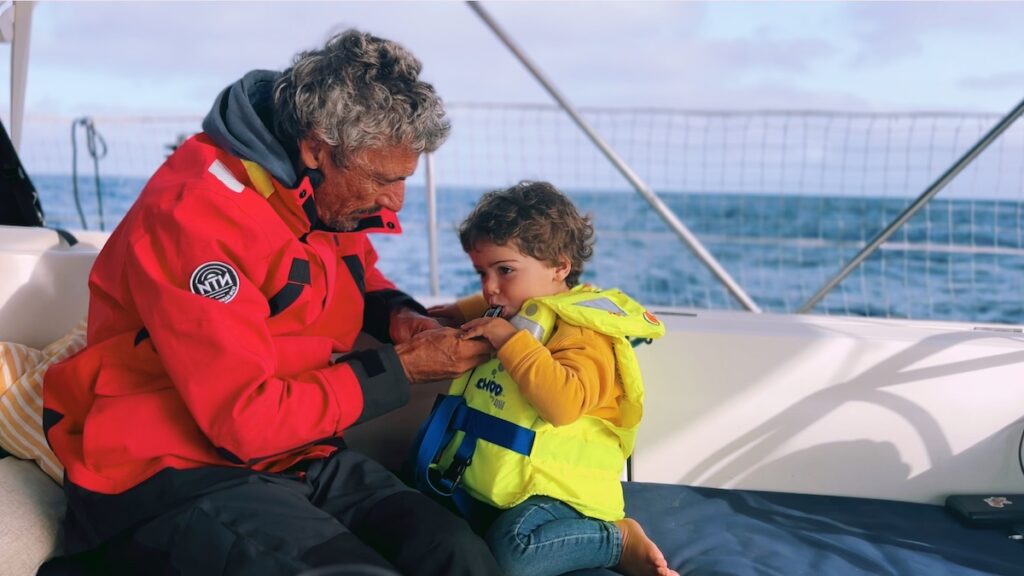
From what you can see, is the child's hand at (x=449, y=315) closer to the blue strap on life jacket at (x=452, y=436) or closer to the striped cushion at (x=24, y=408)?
the blue strap on life jacket at (x=452, y=436)

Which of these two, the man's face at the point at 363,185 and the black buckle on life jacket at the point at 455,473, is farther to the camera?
the black buckle on life jacket at the point at 455,473

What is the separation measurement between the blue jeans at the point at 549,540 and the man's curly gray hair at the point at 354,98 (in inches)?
26.3

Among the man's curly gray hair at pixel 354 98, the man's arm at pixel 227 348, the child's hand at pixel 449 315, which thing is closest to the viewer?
the man's arm at pixel 227 348

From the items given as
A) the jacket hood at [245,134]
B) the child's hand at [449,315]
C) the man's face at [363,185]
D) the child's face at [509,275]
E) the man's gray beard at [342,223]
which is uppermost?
the jacket hood at [245,134]

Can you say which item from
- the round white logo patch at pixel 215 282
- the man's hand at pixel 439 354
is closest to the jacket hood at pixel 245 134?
the round white logo patch at pixel 215 282

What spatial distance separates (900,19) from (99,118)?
22.7 meters

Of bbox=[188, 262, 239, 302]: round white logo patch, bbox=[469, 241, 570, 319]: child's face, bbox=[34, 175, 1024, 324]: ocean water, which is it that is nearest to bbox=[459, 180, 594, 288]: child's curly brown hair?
bbox=[469, 241, 570, 319]: child's face

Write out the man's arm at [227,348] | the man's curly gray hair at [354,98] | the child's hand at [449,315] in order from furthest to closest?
1. the child's hand at [449,315]
2. the man's curly gray hair at [354,98]
3. the man's arm at [227,348]

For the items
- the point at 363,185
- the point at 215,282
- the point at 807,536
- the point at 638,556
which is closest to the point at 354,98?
the point at 363,185

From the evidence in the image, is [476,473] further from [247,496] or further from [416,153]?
[416,153]

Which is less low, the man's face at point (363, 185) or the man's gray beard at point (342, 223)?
the man's face at point (363, 185)

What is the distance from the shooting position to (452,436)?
1838 millimetres

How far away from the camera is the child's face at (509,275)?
1.83 m

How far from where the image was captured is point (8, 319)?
2045mm
